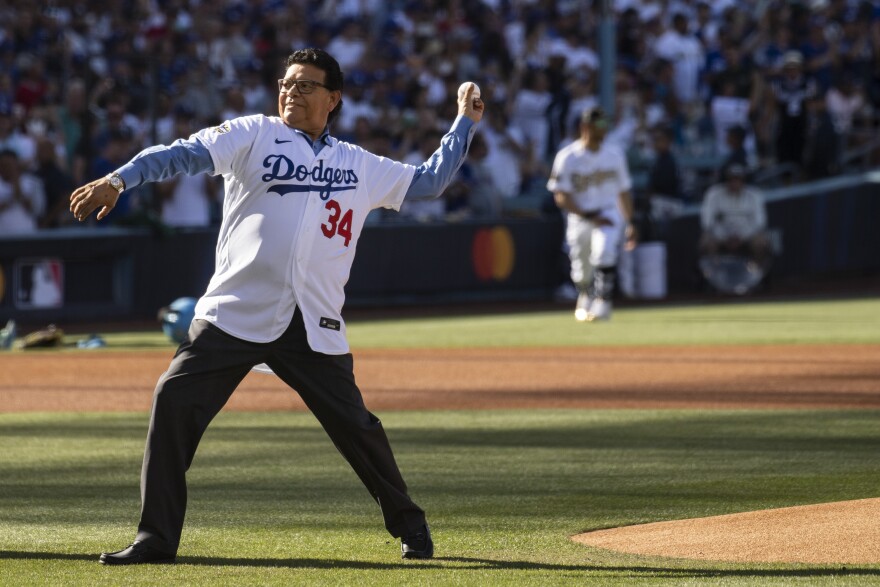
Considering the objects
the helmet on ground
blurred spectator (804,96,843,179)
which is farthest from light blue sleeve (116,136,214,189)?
blurred spectator (804,96,843,179)

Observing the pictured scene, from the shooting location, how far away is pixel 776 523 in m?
6.37

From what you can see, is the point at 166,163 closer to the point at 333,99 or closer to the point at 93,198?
the point at 93,198

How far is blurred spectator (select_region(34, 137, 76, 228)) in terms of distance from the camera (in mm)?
17984

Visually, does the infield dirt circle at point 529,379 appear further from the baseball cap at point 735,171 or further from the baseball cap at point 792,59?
the baseball cap at point 792,59

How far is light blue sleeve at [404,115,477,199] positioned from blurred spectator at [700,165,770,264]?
15463 millimetres

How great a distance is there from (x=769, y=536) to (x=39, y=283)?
43.7ft

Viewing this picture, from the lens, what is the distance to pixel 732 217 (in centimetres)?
2139

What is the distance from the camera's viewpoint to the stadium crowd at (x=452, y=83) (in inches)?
736

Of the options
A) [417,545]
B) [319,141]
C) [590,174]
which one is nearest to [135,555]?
[417,545]

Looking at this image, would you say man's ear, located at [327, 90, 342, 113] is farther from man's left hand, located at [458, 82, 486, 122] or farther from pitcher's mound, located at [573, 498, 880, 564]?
pitcher's mound, located at [573, 498, 880, 564]

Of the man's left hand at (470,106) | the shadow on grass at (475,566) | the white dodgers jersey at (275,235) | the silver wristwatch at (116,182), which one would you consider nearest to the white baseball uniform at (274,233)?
the white dodgers jersey at (275,235)

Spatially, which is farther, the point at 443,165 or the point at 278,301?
the point at 443,165

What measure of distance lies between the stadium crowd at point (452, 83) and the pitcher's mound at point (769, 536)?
12.8 meters

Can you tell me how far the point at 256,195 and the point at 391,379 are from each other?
699cm
